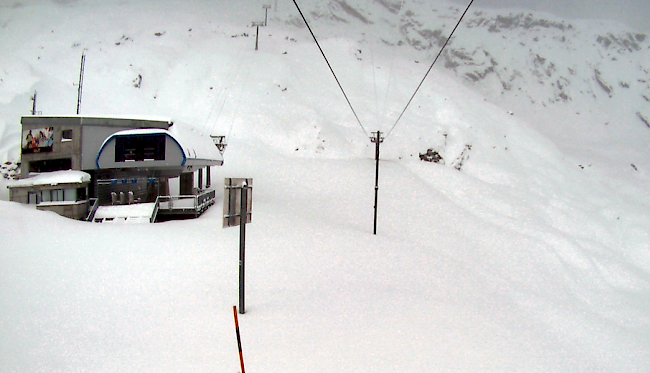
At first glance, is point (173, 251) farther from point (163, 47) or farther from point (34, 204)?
point (163, 47)

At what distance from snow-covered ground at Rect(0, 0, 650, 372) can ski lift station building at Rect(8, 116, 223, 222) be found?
1.42 meters

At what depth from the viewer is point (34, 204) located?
1780cm

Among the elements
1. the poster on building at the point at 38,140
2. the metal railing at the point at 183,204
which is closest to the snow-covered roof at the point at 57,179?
the poster on building at the point at 38,140

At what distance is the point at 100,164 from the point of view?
18.3 m

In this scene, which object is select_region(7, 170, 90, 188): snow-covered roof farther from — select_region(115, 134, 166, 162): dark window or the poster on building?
the poster on building

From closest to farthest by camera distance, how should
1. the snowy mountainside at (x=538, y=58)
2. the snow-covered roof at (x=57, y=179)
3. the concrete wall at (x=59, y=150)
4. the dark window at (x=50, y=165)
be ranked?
the snow-covered roof at (x=57, y=179), the concrete wall at (x=59, y=150), the dark window at (x=50, y=165), the snowy mountainside at (x=538, y=58)

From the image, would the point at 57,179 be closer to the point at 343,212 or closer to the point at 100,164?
the point at 100,164

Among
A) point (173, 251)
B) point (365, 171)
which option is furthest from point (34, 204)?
point (365, 171)

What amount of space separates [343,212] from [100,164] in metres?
13.2

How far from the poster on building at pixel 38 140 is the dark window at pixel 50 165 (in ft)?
2.00

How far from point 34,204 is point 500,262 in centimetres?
2259

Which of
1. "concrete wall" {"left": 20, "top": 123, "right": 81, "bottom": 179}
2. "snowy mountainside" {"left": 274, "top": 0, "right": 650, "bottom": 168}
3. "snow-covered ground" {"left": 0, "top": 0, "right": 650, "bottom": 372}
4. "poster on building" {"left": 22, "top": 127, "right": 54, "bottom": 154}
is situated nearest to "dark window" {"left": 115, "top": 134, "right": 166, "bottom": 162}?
"concrete wall" {"left": 20, "top": 123, "right": 81, "bottom": 179}

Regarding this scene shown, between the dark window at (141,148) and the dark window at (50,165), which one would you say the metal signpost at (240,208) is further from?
the dark window at (50,165)

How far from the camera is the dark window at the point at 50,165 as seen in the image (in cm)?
1891
